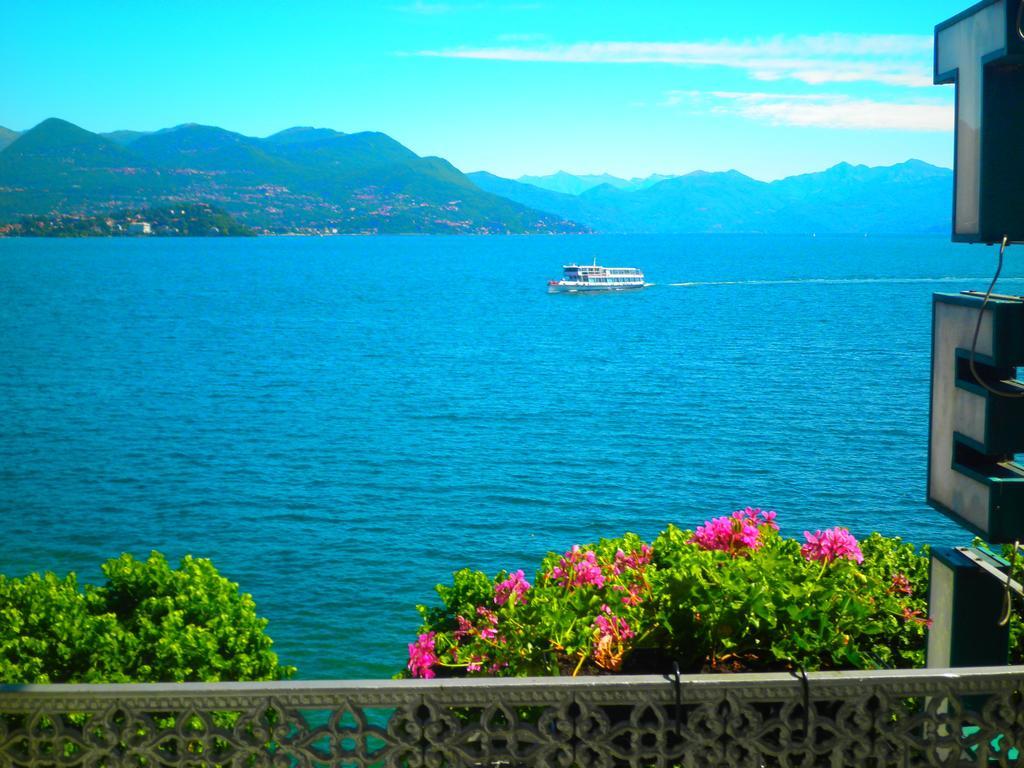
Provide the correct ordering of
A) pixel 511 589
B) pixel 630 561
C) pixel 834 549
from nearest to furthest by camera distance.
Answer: pixel 834 549, pixel 511 589, pixel 630 561

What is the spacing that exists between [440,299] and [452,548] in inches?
3261

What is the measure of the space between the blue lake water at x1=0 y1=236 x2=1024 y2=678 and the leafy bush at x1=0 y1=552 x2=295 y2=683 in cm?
1039

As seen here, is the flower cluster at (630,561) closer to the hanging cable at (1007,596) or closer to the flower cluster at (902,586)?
the flower cluster at (902,586)

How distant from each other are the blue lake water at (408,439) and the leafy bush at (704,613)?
1289 cm

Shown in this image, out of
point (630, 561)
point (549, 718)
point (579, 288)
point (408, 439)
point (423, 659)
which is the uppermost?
point (549, 718)

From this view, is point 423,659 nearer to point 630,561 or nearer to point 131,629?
point 630,561

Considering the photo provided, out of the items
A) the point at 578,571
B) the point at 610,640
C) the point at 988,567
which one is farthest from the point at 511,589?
the point at 988,567

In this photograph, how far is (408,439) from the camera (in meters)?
40.4

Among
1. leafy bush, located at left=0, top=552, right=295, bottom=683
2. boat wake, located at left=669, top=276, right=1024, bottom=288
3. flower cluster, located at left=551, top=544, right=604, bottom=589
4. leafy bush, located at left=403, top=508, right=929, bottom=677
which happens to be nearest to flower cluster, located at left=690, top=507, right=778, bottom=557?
leafy bush, located at left=403, top=508, right=929, bottom=677

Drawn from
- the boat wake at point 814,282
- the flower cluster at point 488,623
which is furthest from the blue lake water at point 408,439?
the boat wake at point 814,282

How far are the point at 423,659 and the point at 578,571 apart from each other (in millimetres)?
1119

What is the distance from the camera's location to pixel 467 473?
34562mm

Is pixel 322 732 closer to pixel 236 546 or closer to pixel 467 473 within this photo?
pixel 236 546

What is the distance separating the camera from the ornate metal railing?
443cm
